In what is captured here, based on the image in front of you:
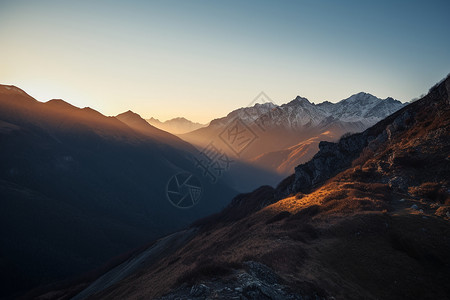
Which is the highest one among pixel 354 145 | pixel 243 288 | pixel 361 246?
pixel 354 145

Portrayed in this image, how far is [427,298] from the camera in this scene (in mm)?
18312

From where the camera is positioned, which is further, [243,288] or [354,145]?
[354,145]

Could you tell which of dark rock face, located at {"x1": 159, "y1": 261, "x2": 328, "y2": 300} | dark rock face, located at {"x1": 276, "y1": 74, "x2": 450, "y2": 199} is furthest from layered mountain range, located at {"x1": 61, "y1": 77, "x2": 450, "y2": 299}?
dark rock face, located at {"x1": 276, "y1": 74, "x2": 450, "y2": 199}

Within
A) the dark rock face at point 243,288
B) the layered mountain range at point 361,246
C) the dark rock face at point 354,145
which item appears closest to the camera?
the dark rock face at point 243,288

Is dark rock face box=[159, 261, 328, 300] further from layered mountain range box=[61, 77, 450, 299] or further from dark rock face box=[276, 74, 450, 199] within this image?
dark rock face box=[276, 74, 450, 199]

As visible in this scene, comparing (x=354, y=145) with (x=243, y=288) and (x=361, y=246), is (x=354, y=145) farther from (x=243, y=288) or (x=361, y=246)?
(x=243, y=288)

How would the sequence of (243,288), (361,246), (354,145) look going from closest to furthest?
(243,288)
(361,246)
(354,145)

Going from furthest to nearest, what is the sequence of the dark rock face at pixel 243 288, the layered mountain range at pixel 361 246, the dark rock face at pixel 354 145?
1. the dark rock face at pixel 354 145
2. the layered mountain range at pixel 361 246
3. the dark rock face at pixel 243 288

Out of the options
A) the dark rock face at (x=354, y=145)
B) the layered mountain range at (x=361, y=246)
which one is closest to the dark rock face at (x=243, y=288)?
the layered mountain range at (x=361, y=246)

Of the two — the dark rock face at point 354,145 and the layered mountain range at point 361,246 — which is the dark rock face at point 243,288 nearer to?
the layered mountain range at point 361,246

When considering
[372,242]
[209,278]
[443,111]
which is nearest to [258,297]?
[209,278]

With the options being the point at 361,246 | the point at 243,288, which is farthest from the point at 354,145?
the point at 243,288

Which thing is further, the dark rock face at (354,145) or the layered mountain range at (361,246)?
the dark rock face at (354,145)

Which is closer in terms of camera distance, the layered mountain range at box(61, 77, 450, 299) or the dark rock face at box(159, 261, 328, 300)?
the dark rock face at box(159, 261, 328, 300)
